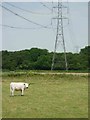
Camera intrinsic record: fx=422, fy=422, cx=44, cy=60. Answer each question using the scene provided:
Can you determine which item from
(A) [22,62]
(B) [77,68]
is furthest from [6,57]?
(B) [77,68]

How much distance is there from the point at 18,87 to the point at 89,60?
65889 millimetres

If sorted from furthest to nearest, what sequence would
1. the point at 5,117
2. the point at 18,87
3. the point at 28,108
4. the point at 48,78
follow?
the point at 48,78, the point at 18,87, the point at 28,108, the point at 5,117

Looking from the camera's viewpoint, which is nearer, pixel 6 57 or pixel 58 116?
pixel 58 116

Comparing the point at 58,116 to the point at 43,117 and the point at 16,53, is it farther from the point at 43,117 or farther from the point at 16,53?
the point at 16,53

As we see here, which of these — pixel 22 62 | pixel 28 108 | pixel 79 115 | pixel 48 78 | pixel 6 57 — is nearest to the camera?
pixel 79 115

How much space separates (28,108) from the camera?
14.0m

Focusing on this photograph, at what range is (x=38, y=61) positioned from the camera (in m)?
86.9

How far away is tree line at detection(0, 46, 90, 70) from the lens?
78863mm

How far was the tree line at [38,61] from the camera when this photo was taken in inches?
3105

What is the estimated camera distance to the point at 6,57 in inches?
3204

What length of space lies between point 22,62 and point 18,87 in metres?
66.6

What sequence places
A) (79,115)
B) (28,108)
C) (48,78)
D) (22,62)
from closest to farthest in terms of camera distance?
(79,115), (28,108), (48,78), (22,62)

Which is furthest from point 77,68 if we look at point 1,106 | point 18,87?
point 1,106

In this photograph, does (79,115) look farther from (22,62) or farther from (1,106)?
(22,62)
